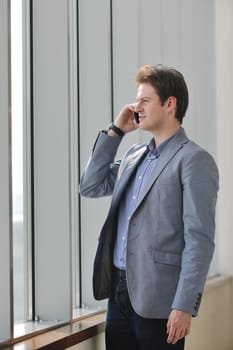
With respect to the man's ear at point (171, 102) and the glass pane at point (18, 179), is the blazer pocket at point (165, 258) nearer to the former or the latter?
the man's ear at point (171, 102)

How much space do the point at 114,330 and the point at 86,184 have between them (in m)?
0.51

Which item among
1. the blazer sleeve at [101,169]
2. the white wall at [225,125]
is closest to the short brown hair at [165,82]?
the blazer sleeve at [101,169]

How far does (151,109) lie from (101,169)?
31cm

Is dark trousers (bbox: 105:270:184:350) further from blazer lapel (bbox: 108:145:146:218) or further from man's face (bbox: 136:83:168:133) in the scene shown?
man's face (bbox: 136:83:168:133)

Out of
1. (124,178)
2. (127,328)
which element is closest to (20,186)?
(124,178)

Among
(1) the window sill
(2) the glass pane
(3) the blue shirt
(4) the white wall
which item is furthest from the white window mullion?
(4) the white wall

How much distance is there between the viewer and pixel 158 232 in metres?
1.60

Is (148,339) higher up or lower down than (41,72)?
lower down

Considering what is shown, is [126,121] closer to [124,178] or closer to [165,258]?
[124,178]

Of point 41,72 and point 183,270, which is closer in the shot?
point 183,270

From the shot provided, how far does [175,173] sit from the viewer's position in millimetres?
1609

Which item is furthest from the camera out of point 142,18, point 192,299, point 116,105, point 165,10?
point 165,10

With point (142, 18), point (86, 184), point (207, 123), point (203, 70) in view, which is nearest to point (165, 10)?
point (142, 18)

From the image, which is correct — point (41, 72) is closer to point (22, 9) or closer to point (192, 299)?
point (22, 9)
